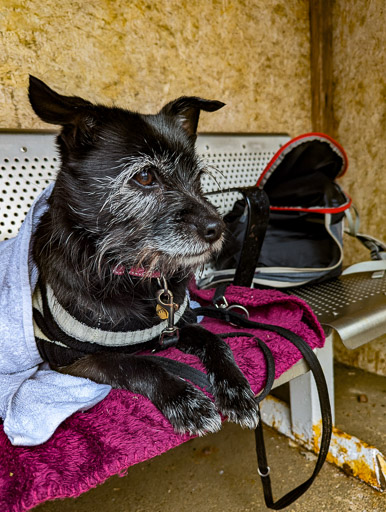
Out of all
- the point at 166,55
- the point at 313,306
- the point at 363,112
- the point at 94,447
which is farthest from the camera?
the point at 363,112

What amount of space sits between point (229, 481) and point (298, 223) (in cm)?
113

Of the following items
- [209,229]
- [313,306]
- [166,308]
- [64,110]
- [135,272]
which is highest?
[64,110]

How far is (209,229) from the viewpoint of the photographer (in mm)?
979

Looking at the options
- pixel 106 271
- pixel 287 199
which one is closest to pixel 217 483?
pixel 106 271

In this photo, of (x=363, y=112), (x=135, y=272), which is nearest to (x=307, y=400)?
(x=135, y=272)

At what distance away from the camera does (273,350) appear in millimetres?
1062

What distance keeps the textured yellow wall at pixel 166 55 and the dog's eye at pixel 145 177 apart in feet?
2.84

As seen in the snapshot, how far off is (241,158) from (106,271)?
1.31m

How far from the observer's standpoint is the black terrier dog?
980 mm

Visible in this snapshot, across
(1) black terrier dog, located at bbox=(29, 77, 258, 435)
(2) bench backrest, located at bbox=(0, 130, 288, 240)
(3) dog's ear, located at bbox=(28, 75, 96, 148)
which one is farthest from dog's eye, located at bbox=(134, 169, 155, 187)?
(2) bench backrest, located at bbox=(0, 130, 288, 240)

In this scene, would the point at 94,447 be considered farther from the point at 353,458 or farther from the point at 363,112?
the point at 363,112

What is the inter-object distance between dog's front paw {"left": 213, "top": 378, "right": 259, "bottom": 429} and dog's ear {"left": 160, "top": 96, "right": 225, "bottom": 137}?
2.53ft

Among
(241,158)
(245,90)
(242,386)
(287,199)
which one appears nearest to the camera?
(242,386)

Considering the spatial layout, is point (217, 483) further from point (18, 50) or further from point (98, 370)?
point (18, 50)
